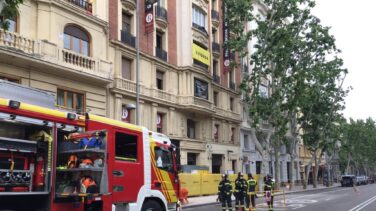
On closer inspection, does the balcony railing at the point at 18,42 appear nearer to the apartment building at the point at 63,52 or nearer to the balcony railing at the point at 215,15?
the apartment building at the point at 63,52

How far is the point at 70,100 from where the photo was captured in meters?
24.4

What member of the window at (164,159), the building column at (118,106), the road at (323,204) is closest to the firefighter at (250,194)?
the road at (323,204)

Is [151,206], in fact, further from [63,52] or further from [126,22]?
[126,22]

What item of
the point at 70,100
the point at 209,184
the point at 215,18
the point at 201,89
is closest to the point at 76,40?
the point at 70,100

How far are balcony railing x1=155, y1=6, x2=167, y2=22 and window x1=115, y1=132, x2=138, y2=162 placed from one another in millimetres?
23930

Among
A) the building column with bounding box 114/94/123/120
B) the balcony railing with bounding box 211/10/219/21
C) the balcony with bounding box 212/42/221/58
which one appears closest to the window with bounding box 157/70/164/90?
the building column with bounding box 114/94/123/120

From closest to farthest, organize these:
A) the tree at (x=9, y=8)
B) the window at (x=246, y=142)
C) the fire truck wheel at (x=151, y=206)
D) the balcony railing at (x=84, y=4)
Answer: the tree at (x=9, y=8), the fire truck wheel at (x=151, y=206), the balcony railing at (x=84, y=4), the window at (x=246, y=142)

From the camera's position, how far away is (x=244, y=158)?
46438 millimetres

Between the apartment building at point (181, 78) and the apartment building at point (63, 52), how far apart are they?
204cm

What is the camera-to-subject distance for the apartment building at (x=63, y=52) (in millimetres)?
20938

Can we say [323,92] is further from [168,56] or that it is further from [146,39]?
[146,39]

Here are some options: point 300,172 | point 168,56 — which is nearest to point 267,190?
point 168,56

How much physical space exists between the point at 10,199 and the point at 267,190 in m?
13.1

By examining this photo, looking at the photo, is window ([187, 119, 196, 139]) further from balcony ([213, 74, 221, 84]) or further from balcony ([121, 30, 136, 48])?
balcony ([121, 30, 136, 48])
